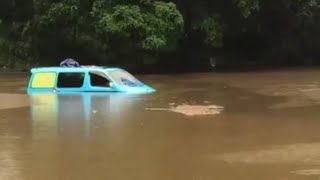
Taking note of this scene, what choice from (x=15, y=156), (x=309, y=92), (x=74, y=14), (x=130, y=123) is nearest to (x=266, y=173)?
(x=15, y=156)

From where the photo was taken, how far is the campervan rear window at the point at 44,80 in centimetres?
1806

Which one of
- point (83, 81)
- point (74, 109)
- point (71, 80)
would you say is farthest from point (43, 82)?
point (74, 109)

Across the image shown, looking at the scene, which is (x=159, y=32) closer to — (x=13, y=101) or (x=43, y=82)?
(x=43, y=82)

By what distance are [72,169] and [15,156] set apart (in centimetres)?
136

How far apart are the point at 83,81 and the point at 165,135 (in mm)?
6867

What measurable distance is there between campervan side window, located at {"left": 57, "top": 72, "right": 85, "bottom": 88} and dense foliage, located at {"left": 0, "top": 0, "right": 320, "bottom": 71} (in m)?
6.69

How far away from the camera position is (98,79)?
17.8 metres

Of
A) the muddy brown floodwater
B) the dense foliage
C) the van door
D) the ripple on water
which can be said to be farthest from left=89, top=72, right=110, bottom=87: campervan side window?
the dense foliage

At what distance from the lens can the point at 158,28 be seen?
2498cm

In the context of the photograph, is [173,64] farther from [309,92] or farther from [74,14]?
[309,92]

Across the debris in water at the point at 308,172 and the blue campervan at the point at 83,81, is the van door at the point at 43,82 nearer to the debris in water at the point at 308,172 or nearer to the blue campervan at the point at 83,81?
the blue campervan at the point at 83,81

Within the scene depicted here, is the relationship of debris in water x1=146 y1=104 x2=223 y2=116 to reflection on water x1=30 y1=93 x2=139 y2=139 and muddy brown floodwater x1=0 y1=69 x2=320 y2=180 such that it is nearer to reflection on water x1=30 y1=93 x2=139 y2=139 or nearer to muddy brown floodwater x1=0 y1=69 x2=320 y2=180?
muddy brown floodwater x1=0 y1=69 x2=320 y2=180

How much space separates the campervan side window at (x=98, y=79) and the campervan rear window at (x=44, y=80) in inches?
43.8

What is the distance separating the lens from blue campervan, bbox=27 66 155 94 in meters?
17.5
